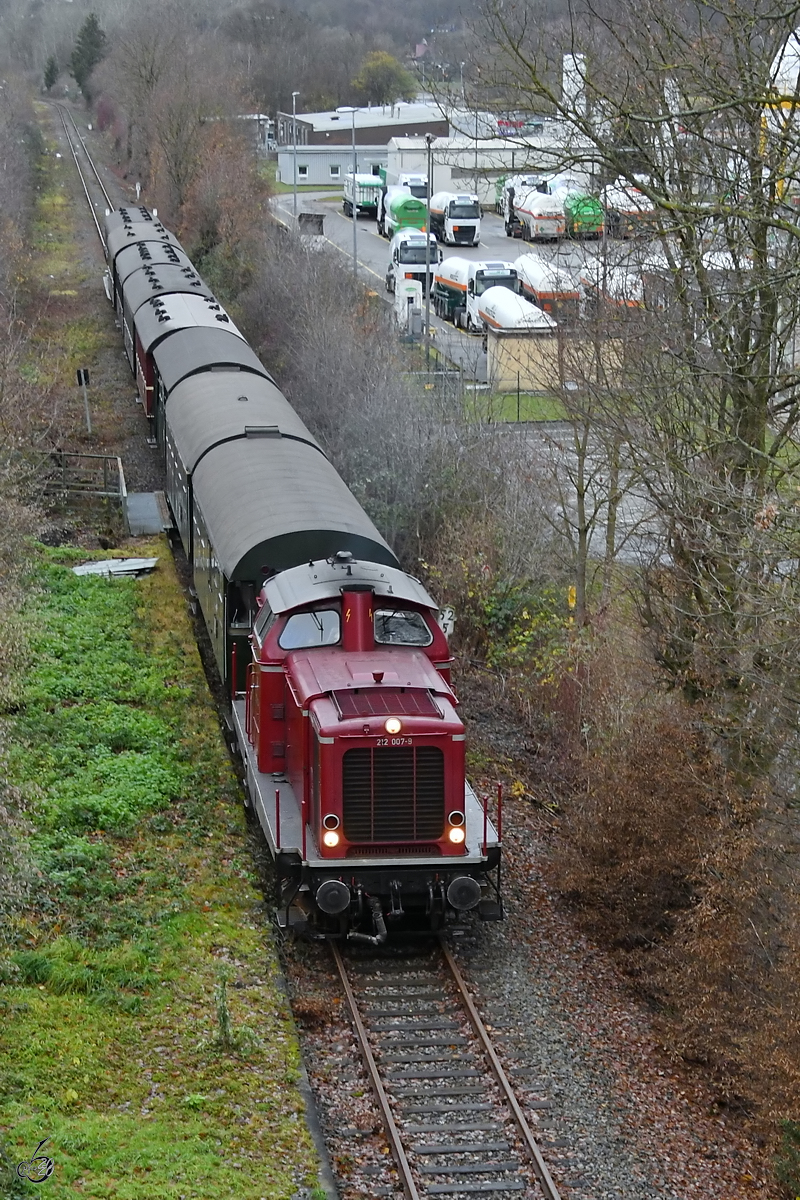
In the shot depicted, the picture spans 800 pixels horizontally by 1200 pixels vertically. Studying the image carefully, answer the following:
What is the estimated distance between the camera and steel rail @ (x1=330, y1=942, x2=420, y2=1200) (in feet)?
33.2

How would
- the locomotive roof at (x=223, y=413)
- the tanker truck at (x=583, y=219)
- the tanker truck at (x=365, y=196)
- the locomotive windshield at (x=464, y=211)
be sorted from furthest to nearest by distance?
the tanker truck at (x=365, y=196), the locomotive windshield at (x=464, y=211), the tanker truck at (x=583, y=219), the locomotive roof at (x=223, y=413)

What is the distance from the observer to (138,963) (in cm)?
1265

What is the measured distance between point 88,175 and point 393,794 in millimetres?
72761

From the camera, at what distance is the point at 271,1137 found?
1038 cm

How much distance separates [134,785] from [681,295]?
8.29 m

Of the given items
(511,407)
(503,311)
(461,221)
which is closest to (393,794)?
(511,407)

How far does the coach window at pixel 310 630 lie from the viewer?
14273mm

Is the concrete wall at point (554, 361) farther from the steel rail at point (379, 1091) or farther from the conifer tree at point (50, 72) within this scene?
the conifer tree at point (50, 72)

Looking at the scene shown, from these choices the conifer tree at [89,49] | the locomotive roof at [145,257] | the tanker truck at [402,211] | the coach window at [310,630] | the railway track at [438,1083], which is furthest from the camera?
the conifer tree at [89,49]

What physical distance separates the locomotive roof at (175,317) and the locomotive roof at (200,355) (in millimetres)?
468

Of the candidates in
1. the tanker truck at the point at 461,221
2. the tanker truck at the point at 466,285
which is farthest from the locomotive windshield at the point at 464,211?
the tanker truck at the point at 466,285

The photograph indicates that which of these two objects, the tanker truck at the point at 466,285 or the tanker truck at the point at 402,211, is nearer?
the tanker truck at the point at 466,285

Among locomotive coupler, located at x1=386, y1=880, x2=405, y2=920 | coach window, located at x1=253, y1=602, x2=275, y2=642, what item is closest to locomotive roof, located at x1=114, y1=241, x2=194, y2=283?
coach window, located at x1=253, y1=602, x2=275, y2=642

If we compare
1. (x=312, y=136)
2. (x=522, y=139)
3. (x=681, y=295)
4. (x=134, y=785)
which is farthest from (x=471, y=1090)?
(x=312, y=136)
